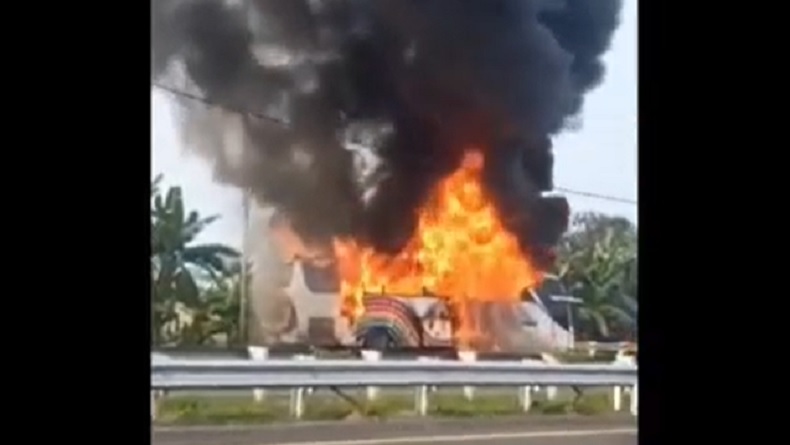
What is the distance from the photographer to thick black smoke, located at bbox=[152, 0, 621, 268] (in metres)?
1.57

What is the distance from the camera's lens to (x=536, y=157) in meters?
1.67

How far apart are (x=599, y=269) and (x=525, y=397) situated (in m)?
0.21

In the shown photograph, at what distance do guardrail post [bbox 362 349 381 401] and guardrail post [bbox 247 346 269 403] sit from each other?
131 millimetres

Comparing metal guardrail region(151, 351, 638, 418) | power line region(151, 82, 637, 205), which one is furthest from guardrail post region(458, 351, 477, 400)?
power line region(151, 82, 637, 205)

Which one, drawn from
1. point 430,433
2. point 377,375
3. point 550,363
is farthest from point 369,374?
point 550,363

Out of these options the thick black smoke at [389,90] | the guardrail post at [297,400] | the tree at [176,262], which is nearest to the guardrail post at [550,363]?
the thick black smoke at [389,90]

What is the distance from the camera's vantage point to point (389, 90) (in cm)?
164

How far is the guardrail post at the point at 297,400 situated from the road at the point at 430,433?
0.02 metres

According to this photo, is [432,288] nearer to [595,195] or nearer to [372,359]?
[372,359]
